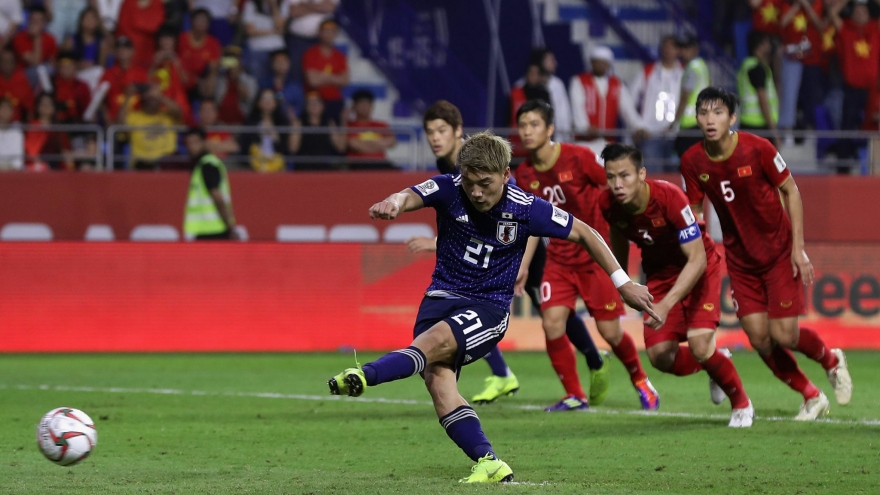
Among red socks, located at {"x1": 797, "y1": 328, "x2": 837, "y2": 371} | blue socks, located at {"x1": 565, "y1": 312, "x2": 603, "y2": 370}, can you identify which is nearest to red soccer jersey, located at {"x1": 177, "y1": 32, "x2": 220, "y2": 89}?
blue socks, located at {"x1": 565, "y1": 312, "x2": 603, "y2": 370}

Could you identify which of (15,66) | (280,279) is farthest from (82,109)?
(280,279)

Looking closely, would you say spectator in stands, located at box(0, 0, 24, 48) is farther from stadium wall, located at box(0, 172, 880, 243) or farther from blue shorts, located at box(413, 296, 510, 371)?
blue shorts, located at box(413, 296, 510, 371)

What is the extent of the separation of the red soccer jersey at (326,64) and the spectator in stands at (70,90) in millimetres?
2866

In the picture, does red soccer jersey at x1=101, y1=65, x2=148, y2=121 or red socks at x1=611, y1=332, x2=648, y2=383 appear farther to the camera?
red soccer jersey at x1=101, y1=65, x2=148, y2=121

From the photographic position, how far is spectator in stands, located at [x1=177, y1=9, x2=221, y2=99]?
58.4 feet

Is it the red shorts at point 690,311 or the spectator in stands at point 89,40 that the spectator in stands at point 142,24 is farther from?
the red shorts at point 690,311

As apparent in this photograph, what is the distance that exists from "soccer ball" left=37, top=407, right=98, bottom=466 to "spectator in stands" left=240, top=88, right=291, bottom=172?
34.1 feet

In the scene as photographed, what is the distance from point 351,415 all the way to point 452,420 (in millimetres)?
3511

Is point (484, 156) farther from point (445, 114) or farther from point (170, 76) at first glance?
point (170, 76)

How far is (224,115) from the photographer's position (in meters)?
17.5

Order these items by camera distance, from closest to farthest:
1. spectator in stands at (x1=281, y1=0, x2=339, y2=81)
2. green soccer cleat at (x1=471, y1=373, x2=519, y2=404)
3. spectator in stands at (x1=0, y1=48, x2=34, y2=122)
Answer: green soccer cleat at (x1=471, y1=373, x2=519, y2=404) → spectator in stands at (x1=0, y1=48, x2=34, y2=122) → spectator in stands at (x1=281, y1=0, x2=339, y2=81)

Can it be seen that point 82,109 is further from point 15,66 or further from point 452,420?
point 452,420

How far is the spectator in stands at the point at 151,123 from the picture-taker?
1725 cm

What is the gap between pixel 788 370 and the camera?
9664mm
